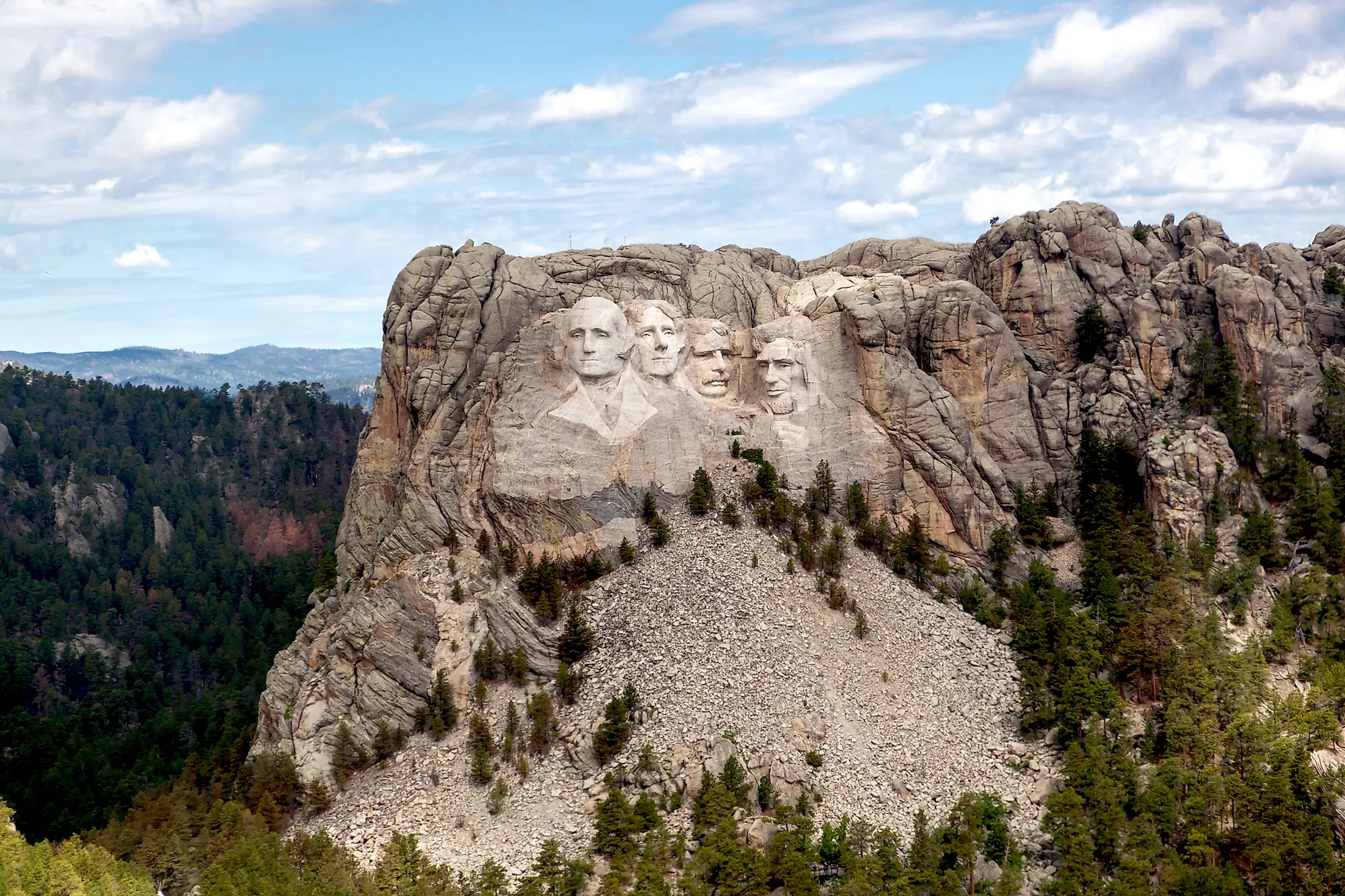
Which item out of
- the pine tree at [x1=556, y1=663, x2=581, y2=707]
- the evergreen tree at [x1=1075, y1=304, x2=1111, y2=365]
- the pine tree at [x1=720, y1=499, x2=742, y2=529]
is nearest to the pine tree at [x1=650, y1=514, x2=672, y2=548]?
the pine tree at [x1=720, y1=499, x2=742, y2=529]

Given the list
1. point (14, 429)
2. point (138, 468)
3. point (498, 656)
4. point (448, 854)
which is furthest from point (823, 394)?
point (14, 429)

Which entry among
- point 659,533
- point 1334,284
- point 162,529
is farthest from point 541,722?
point 162,529

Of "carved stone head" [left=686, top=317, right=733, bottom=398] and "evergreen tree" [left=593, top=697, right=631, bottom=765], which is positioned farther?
"carved stone head" [left=686, top=317, right=733, bottom=398]

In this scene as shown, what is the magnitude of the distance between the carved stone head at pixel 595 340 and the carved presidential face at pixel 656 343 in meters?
1.67

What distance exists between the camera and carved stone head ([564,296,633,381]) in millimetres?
85562

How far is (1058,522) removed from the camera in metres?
94.1

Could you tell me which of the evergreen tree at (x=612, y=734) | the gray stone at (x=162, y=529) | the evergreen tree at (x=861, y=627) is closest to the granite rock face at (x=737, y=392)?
the evergreen tree at (x=612, y=734)

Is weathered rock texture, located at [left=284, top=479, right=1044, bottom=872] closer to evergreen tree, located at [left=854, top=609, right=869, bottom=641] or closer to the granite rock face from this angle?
evergreen tree, located at [left=854, top=609, right=869, bottom=641]

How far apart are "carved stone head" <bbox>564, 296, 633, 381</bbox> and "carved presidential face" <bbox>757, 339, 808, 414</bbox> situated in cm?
882

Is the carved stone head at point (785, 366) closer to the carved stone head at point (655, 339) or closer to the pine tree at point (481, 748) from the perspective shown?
the carved stone head at point (655, 339)

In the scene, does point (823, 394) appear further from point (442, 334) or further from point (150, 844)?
point (150, 844)

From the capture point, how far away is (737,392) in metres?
91.5

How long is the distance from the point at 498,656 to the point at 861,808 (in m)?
20.0

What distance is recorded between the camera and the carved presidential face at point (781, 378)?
90125mm
